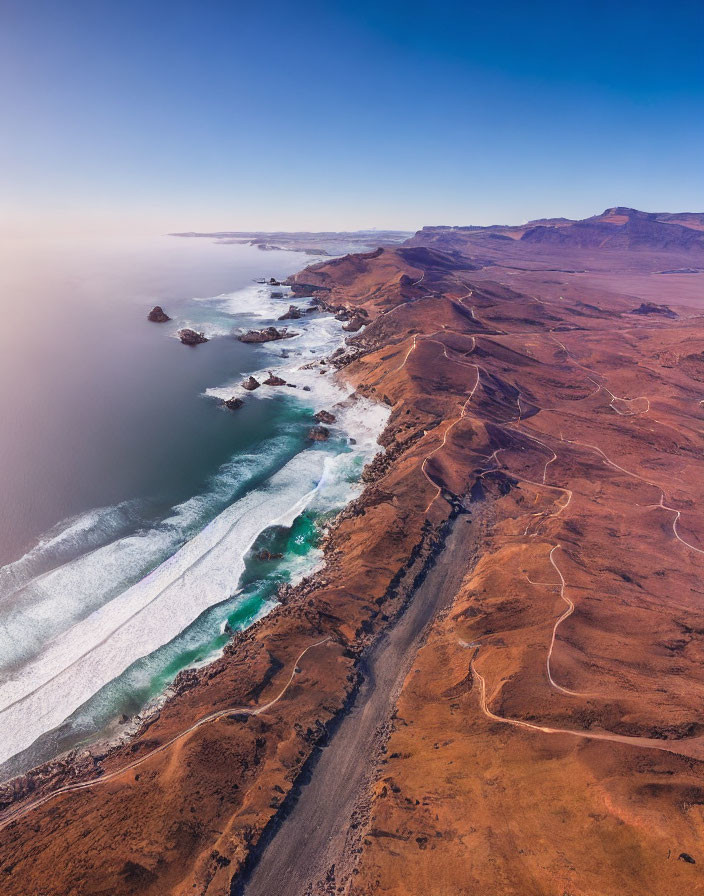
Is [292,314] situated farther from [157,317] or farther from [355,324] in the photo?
[157,317]

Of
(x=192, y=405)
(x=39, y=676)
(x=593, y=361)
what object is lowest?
(x=39, y=676)

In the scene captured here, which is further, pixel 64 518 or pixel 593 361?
pixel 593 361

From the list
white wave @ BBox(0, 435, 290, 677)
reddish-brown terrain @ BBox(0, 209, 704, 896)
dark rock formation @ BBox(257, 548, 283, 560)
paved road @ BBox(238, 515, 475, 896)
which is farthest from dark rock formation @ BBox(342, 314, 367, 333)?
paved road @ BBox(238, 515, 475, 896)

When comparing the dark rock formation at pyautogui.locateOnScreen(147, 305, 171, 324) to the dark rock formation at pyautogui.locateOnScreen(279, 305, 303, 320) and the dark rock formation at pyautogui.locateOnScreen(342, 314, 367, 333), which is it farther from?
the dark rock formation at pyautogui.locateOnScreen(342, 314, 367, 333)

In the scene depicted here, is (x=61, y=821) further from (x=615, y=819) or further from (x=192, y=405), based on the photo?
(x=192, y=405)

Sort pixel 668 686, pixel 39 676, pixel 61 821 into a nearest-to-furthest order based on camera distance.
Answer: pixel 61 821 < pixel 668 686 < pixel 39 676

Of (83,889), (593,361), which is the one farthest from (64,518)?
(593,361)

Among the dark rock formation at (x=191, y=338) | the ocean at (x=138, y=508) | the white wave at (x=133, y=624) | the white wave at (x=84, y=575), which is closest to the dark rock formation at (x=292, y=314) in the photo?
the dark rock formation at (x=191, y=338)

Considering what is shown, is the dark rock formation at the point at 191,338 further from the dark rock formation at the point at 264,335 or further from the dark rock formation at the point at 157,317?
A: the dark rock formation at the point at 157,317

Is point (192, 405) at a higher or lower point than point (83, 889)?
higher
